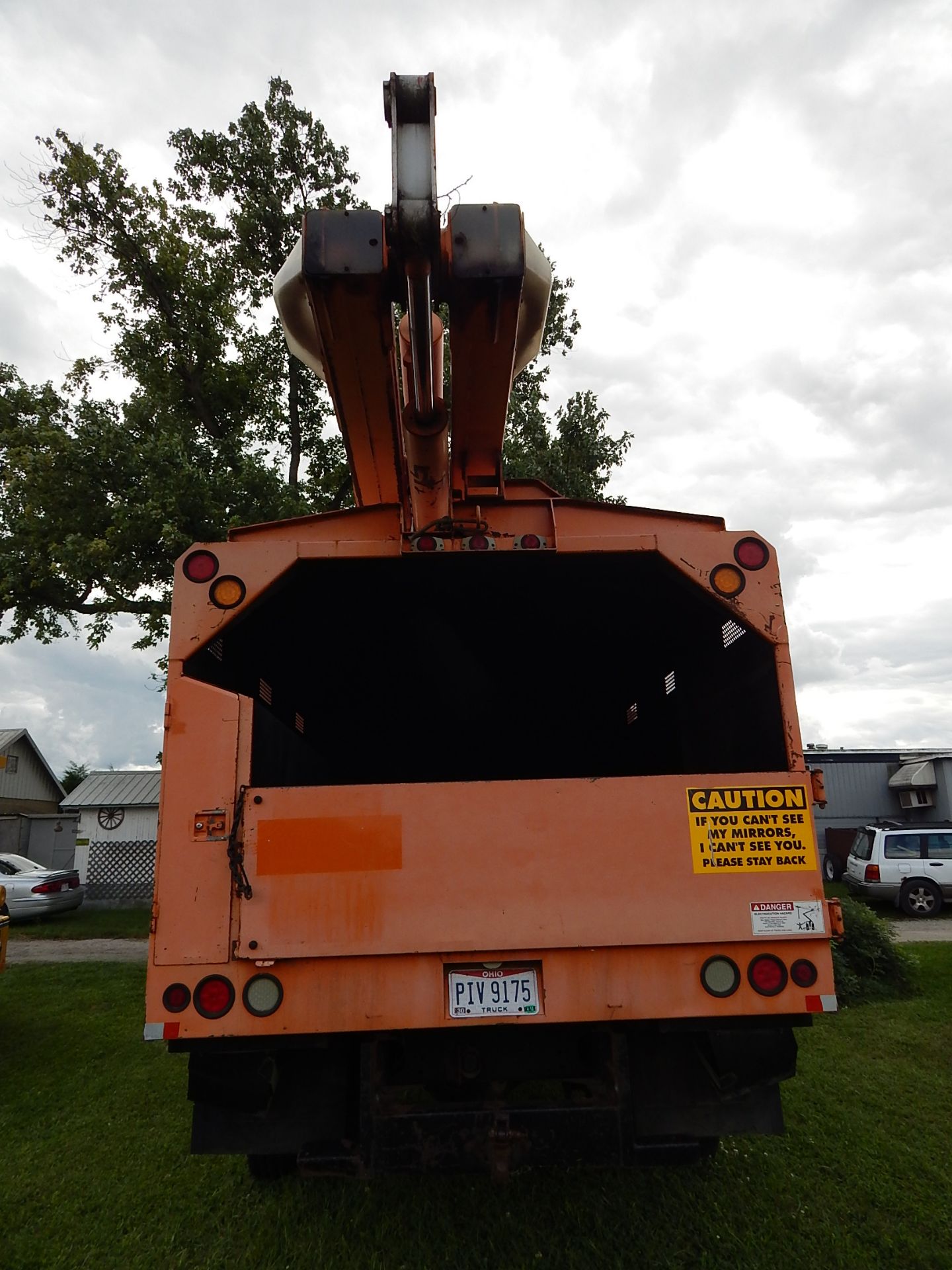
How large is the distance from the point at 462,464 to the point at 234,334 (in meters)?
11.5

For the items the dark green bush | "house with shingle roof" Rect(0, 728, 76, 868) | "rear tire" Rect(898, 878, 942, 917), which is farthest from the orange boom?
"rear tire" Rect(898, 878, 942, 917)

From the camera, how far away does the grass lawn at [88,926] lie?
13992 mm

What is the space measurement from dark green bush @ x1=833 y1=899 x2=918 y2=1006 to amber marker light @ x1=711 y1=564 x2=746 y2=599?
18.4 ft

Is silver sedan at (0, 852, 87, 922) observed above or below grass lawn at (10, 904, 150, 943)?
above

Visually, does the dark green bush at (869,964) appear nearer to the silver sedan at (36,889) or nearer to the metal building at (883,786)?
the silver sedan at (36,889)

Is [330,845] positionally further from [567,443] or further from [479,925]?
[567,443]

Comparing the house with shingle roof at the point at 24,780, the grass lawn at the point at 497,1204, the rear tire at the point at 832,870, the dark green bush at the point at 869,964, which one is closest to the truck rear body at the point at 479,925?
the grass lawn at the point at 497,1204

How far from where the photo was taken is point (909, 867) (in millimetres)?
14781

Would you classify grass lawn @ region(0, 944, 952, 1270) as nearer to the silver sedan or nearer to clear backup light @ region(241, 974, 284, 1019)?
clear backup light @ region(241, 974, 284, 1019)

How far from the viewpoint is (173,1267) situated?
315 cm

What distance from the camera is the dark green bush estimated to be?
7.55 meters

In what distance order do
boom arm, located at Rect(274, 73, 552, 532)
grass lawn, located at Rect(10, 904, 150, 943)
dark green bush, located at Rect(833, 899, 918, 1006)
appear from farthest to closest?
grass lawn, located at Rect(10, 904, 150, 943)
dark green bush, located at Rect(833, 899, 918, 1006)
boom arm, located at Rect(274, 73, 552, 532)

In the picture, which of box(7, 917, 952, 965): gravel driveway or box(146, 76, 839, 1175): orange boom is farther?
box(7, 917, 952, 965): gravel driveway

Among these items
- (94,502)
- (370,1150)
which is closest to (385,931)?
(370,1150)
